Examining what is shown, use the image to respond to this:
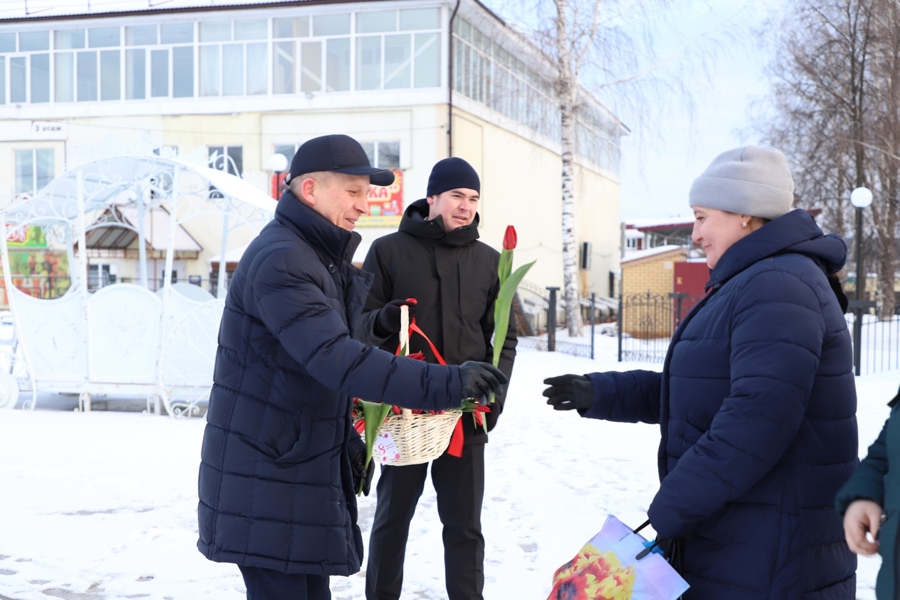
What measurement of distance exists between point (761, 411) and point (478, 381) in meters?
0.72

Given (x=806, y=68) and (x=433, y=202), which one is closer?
(x=433, y=202)

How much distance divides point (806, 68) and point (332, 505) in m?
22.8

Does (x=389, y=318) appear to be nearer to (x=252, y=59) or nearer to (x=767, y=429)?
(x=767, y=429)

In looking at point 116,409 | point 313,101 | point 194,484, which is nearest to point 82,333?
point 116,409

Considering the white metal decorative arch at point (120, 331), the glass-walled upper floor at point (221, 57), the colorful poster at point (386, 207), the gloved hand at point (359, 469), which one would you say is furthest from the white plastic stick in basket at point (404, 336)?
the glass-walled upper floor at point (221, 57)

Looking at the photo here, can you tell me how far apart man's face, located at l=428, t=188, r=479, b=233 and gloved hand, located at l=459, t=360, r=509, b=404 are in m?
1.34

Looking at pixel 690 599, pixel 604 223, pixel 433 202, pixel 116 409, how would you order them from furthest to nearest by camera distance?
pixel 604 223 → pixel 116 409 → pixel 433 202 → pixel 690 599

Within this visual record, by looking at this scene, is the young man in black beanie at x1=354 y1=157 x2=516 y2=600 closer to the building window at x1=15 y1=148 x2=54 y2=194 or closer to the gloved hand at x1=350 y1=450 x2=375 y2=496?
the gloved hand at x1=350 y1=450 x2=375 y2=496

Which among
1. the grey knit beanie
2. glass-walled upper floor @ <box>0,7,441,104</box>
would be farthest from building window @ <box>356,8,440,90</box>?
the grey knit beanie

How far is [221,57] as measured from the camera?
2311 cm

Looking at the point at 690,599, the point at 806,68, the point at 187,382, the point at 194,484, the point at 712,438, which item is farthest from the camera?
the point at 806,68

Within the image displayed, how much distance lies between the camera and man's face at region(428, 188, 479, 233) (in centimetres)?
357

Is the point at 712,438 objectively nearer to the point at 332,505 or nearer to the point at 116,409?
the point at 332,505

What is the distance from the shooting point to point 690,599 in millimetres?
2123
